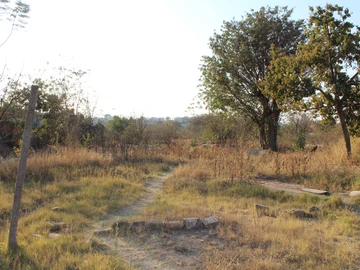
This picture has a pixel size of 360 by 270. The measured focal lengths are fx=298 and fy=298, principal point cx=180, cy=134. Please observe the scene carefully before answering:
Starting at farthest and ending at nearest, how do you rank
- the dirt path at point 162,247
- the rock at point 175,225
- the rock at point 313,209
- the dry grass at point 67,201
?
the rock at point 313,209 < the rock at point 175,225 < the dirt path at point 162,247 < the dry grass at point 67,201

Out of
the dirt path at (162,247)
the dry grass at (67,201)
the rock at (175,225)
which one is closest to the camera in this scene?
the dry grass at (67,201)

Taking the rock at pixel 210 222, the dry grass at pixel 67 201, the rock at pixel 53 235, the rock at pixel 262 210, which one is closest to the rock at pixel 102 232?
the dry grass at pixel 67 201

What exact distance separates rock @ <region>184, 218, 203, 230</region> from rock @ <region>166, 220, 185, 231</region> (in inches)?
2.8

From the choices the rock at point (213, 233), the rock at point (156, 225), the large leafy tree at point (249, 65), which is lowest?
the rock at point (213, 233)

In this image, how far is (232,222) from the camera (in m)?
5.18

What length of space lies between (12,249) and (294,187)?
7372 millimetres

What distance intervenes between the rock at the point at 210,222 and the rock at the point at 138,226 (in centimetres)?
104

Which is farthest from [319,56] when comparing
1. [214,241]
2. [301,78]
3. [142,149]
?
[142,149]

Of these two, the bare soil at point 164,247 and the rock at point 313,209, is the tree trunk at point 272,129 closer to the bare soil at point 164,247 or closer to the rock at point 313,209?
the rock at point 313,209

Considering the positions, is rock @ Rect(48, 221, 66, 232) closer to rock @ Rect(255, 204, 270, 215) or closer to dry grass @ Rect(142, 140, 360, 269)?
dry grass @ Rect(142, 140, 360, 269)

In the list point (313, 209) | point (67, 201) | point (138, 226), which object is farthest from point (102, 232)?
point (313, 209)

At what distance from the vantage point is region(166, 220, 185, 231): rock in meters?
4.96

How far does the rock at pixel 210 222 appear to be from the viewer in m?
5.04

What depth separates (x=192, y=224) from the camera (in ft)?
16.5
